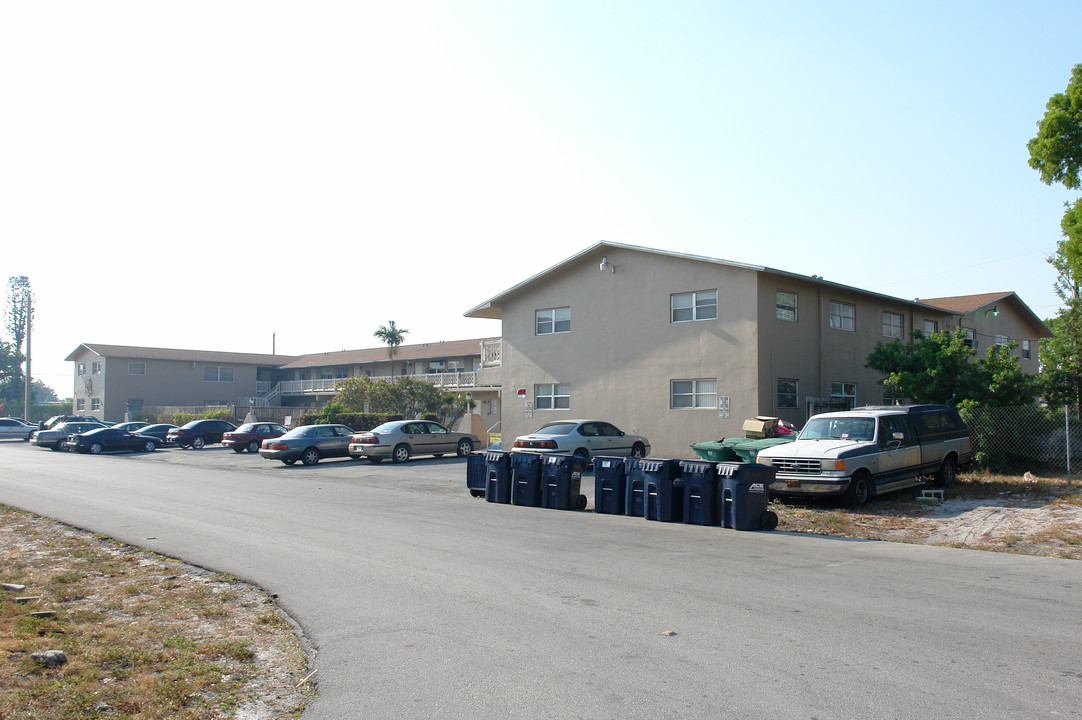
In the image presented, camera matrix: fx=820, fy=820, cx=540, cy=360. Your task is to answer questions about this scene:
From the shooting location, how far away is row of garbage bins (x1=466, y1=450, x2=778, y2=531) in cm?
1272

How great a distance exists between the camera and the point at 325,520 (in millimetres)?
13148

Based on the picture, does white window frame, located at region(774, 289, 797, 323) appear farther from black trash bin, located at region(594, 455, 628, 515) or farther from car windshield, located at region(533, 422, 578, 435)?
black trash bin, located at region(594, 455, 628, 515)

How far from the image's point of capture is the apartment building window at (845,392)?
1034 inches

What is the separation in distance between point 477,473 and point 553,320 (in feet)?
40.7

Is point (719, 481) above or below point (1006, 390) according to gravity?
below

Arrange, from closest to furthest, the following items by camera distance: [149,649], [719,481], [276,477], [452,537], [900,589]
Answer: [149,649]
[900,589]
[452,537]
[719,481]
[276,477]

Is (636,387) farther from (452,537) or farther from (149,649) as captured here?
(149,649)

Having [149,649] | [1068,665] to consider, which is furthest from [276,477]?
[1068,665]

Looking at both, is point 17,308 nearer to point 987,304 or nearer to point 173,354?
point 173,354

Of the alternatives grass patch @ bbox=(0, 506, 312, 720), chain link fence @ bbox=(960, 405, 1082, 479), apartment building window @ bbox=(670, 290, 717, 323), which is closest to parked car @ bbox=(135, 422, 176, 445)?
apartment building window @ bbox=(670, 290, 717, 323)

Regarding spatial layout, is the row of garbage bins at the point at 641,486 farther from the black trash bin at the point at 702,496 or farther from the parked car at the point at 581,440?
the parked car at the point at 581,440

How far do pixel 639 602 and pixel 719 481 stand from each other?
6026 mm

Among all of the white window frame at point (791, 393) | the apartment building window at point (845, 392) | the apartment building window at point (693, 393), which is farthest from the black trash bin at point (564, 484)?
the apartment building window at point (845, 392)

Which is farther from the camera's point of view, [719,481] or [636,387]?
[636,387]
